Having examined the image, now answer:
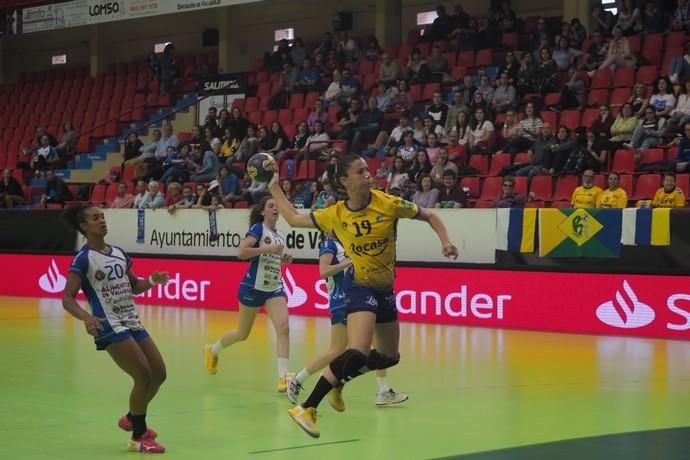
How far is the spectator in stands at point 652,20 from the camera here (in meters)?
21.9

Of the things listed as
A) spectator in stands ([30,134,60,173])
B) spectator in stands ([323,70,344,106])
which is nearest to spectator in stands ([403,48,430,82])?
spectator in stands ([323,70,344,106])

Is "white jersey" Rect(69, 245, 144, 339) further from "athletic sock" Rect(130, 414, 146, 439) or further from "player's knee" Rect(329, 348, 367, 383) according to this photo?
"player's knee" Rect(329, 348, 367, 383)

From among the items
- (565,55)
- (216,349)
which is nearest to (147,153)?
(565,55)

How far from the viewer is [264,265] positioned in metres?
11.1

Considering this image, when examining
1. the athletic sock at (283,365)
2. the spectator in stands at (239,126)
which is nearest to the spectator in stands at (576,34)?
the spectator in stands at (239,126)

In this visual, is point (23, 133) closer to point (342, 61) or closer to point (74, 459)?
point (342, 61)

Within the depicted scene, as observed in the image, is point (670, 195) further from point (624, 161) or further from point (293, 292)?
point (293, 292)

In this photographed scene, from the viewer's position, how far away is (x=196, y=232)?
2133 cm

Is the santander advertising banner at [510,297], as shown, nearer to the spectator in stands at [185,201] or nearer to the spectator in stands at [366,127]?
the spectator in stands at [185,201]

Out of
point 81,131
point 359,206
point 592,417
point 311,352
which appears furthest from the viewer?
point 81,131

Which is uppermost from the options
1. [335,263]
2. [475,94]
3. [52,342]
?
[475,94]

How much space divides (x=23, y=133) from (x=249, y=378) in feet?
80.3

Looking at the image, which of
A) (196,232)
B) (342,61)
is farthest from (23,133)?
(196,232)

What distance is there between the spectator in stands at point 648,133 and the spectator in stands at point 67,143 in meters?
17.2
